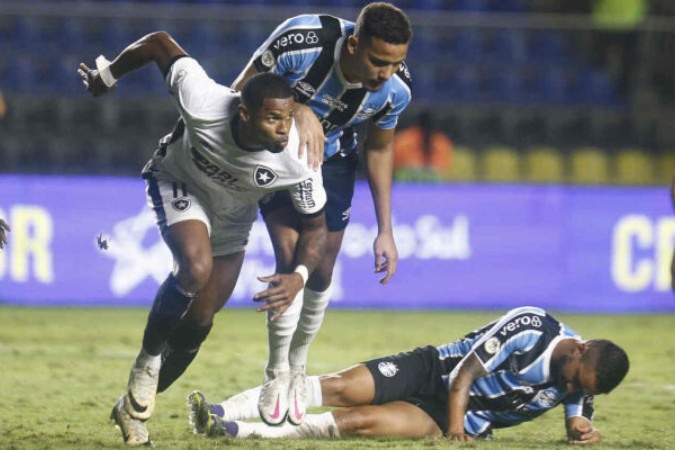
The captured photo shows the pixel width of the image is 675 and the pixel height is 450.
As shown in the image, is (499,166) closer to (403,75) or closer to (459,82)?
(459,82)

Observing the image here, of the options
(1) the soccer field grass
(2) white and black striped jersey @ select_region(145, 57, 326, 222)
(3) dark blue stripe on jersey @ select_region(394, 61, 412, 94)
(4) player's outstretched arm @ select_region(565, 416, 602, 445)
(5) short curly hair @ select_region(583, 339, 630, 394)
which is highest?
(3) dark blue stripe on jersey @ select_region(394, 61, 412, 94)

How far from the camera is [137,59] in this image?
6684 mm

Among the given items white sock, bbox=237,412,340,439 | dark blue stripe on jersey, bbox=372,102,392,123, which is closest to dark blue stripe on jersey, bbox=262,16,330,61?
dark blue stripe on jersey, bbox=372,102,392,123

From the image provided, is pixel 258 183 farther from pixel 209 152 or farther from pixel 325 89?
pixel 325 89

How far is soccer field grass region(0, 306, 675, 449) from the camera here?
22.5 feet

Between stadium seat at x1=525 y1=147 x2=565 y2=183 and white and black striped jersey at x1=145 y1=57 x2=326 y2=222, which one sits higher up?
white and black striped jersey at x1=145 y1=57 x2=326 y2=222

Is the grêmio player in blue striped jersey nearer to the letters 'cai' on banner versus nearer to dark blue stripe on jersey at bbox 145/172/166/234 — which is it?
dark blue stripe on jersey at bbox 145/172/166/234

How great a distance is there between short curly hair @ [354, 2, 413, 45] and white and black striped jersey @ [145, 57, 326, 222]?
1.96ft

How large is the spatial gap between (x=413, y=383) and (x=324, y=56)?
186cm

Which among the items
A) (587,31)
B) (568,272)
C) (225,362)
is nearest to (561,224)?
(568,272)

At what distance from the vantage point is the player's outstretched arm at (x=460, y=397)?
6785 millimetres

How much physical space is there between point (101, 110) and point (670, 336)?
751 centimetres

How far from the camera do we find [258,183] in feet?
21.1

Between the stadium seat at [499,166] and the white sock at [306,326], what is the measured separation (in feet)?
31.7
